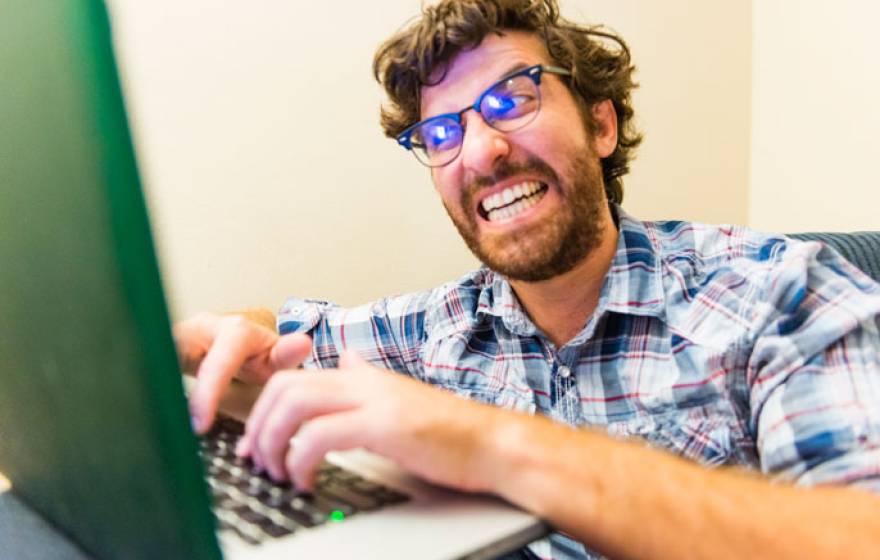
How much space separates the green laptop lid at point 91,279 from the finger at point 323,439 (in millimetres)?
116

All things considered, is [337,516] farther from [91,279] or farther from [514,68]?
[514,68]

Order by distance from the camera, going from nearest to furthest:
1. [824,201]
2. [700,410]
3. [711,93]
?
[700,410], [824,201], [711,93]

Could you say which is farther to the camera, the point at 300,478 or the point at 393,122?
the point at 393,122

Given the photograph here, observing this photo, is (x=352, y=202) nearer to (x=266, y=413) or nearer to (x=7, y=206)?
(x=266, y=413)

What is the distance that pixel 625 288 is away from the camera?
98 cm

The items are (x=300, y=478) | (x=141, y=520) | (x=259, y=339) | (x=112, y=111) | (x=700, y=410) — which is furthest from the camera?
(x=700, y=410)

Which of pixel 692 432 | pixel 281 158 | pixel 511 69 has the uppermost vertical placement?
pixel 511 69

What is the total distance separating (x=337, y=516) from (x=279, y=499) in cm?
5

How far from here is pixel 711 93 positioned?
1.86 metres

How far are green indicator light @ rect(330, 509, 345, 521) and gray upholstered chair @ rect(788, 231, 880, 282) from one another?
0.96m

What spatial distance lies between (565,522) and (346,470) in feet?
0.57

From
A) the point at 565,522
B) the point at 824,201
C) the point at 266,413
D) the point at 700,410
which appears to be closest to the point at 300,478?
the point at 266,413

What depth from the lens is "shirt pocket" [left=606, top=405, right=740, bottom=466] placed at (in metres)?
0.84

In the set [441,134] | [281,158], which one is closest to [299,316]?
[281,158]
